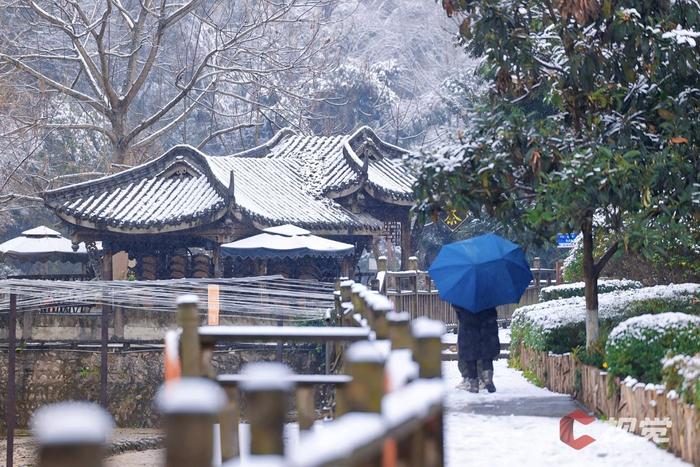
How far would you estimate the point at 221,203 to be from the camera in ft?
88.4

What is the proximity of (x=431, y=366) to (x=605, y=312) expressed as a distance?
1206 cm

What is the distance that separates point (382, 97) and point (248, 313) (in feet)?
92.9

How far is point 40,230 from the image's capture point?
1323 inches

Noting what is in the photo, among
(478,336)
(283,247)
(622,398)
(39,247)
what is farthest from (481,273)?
(39,247)

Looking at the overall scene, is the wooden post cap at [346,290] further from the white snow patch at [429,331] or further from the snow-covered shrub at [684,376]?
the white snow patch at [429,331]

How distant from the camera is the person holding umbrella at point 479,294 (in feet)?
45.4

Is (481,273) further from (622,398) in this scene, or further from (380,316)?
(380,316)

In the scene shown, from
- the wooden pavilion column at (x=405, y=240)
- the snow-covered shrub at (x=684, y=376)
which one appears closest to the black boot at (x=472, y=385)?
the snow-covered shrub at (x=684, y=376)

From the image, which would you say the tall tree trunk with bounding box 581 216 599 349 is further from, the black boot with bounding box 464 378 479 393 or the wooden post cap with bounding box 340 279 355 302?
the wooden post cap with bounding box 340 279 355 302

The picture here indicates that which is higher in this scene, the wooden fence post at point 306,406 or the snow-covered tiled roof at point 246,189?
the snow-covered tiled roof at point 246,189

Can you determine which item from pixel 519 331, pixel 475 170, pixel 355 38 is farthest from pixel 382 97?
pixel 475 170

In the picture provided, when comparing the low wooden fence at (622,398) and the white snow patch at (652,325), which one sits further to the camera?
the white snow patch at (652,325)

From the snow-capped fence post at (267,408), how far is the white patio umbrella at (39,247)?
30.9m

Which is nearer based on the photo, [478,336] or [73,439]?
[73,439]
